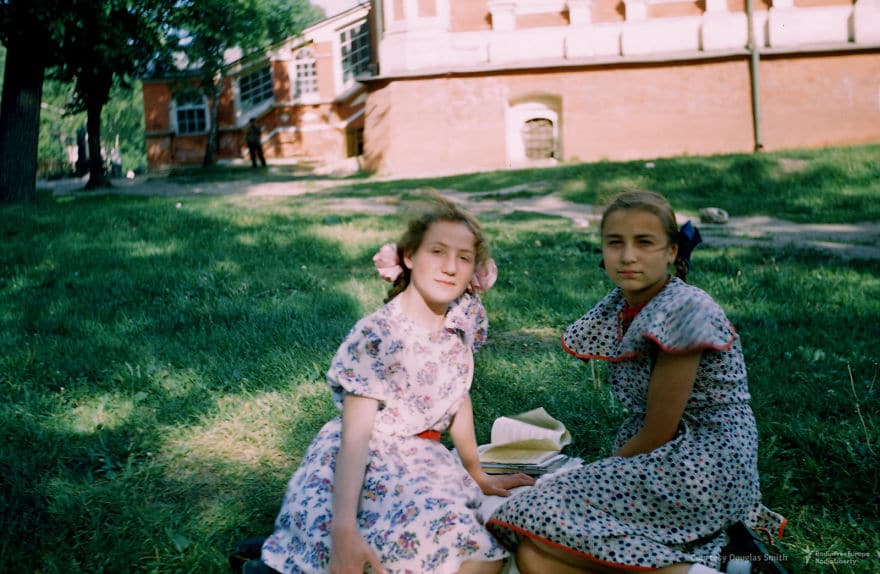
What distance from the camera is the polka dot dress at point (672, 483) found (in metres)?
2.14

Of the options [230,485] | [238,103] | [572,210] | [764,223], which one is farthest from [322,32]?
[230,485]

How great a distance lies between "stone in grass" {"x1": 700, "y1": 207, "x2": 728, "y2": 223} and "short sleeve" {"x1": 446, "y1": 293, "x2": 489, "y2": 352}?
764 cm

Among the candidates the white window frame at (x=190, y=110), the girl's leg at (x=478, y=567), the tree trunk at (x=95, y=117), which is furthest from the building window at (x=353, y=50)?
the girl's leg at (x=478, y=567)

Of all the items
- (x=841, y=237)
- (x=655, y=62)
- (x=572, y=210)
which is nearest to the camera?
(x=841, y=237)

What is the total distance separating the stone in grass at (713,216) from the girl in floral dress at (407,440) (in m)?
7.63

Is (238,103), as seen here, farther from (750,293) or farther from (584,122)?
(750,293)

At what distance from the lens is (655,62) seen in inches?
637

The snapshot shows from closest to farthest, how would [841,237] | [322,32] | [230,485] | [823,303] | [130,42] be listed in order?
[230,485] → [823,303] → [841,237] → [130,42] → [322,32]

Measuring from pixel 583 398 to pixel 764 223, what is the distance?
6.74 metres

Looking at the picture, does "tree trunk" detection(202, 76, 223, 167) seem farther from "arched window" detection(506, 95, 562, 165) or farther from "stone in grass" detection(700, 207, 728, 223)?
"stone in grass" detection(700, 207, 728, 223)

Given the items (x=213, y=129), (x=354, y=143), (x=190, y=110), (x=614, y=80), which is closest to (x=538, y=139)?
(x=614, y=80)

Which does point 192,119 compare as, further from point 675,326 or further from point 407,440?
point 675,326

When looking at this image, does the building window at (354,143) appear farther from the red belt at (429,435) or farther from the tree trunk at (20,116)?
the red belt at (429,435)

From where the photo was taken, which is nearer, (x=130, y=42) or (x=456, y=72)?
(x=130, y=42)
